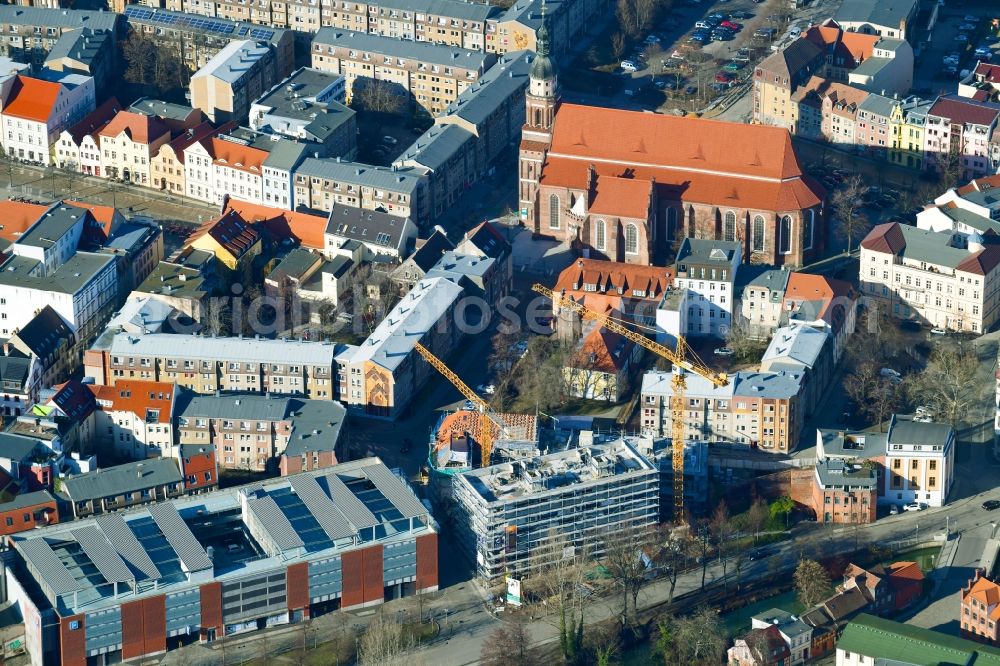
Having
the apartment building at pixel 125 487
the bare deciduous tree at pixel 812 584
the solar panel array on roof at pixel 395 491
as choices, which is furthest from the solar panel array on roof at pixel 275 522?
the bare deciduous tree at pixel 812 584

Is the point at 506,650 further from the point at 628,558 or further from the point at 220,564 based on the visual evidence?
the point at 220,564

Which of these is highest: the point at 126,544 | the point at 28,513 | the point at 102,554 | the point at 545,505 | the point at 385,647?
the point at 545,505

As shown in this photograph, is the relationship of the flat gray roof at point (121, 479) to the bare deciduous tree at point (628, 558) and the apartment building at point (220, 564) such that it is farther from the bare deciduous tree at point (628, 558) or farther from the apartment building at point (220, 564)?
the bare deciduous tree at point (628, 558)

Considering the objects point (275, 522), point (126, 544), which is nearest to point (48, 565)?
point (126, 544)

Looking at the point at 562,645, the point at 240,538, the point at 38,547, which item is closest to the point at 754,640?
the point at 562,645

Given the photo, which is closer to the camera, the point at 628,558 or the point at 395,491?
the point at 628,558
